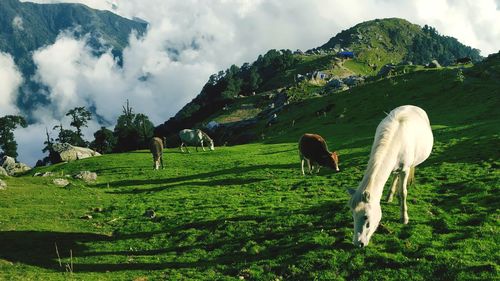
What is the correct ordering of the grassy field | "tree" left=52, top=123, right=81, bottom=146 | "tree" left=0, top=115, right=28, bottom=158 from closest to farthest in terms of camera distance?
1. the grassy field
2. "tree" left=0, top=115, right=28, bottom=158
3. "tree" left=52, top=123, right=81, bottom=146

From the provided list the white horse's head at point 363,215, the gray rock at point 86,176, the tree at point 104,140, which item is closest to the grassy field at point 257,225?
the gray rock at point 86,176

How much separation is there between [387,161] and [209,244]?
8579 millimetres

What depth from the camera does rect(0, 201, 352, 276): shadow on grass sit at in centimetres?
1661

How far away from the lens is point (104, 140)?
145 metres

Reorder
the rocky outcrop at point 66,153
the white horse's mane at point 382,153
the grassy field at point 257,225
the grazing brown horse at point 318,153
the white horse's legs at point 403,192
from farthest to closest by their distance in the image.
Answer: the rocky outcrop at point 66,153, the grazing brown horse at point 318,153, the white horse's legs at point 403,192, the grassy field at point 257,225, the white horse's mane at point 382,153

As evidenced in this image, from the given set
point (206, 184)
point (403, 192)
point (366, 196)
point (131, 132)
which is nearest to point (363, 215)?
→ point (366, 196)

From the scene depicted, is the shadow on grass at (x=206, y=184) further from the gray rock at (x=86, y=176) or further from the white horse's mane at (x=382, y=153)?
the white horse's mane at (x=382, y=153)

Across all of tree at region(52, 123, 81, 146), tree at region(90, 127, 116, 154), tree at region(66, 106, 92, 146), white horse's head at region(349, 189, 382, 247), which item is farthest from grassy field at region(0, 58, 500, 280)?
tree at region(90, 127, 116, 154)

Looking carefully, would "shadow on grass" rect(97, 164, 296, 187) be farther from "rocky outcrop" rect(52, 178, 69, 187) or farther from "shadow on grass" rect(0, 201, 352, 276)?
"shadow on grass" rect(0, 201, 352, 276)

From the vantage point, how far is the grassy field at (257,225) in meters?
15.2

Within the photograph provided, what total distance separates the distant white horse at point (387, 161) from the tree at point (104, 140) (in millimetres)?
135782

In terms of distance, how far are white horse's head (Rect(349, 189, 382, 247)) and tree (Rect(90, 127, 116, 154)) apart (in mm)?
140301

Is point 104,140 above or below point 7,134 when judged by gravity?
→ below

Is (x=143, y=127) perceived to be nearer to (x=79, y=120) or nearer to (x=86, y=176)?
(x=79, y=120)
